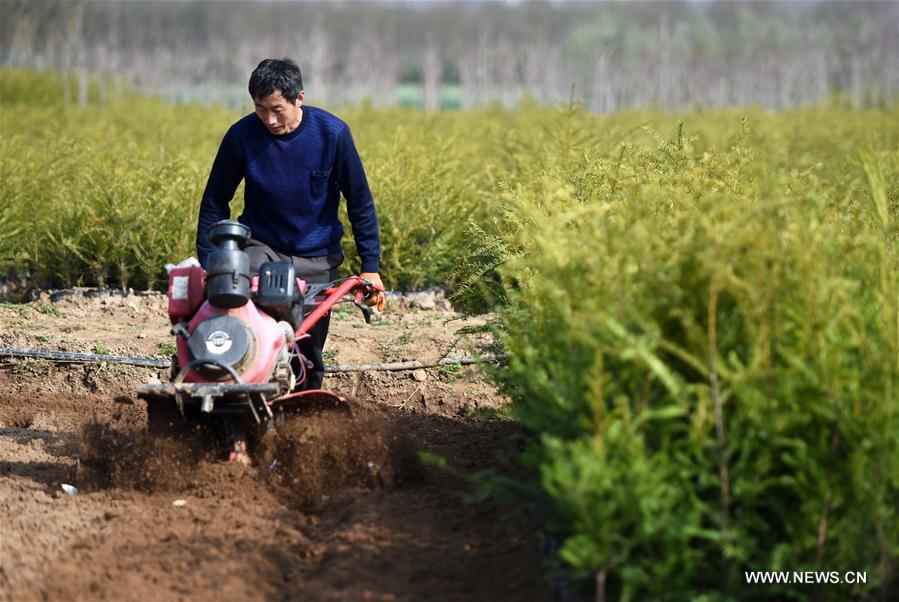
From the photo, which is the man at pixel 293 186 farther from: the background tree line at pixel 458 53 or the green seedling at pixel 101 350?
the background tree line at pixel 458 53

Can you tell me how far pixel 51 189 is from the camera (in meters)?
9.51

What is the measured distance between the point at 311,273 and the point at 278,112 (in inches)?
31.3

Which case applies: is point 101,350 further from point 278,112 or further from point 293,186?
point 278,112

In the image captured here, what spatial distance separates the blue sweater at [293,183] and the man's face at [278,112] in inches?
2.4

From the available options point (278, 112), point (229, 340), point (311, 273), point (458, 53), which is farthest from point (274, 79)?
point (458, 53)

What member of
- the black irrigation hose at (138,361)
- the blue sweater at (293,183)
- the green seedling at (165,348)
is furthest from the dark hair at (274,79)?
the green seedling at (165,348)

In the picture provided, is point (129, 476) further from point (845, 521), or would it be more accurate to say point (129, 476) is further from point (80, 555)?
point (845, 521)

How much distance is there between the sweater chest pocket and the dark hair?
1.29 ft

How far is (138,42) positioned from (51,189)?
8034 centimetres

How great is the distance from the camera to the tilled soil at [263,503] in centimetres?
367

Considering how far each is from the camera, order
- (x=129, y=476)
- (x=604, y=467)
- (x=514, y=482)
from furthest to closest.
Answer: (x=129, y=476), (x=514, y=482), (x=604, y=467)

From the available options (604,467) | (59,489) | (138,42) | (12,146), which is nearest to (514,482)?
(604,467)

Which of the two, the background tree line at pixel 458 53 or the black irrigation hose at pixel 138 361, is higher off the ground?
the background tree line at pixel 458 53

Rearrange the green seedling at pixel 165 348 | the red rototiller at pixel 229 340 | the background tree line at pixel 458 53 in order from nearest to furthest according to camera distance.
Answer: the red rototiller at pixel 229 340
the green seedling at pixel 165 348
the background tree line at pixel 458 53
